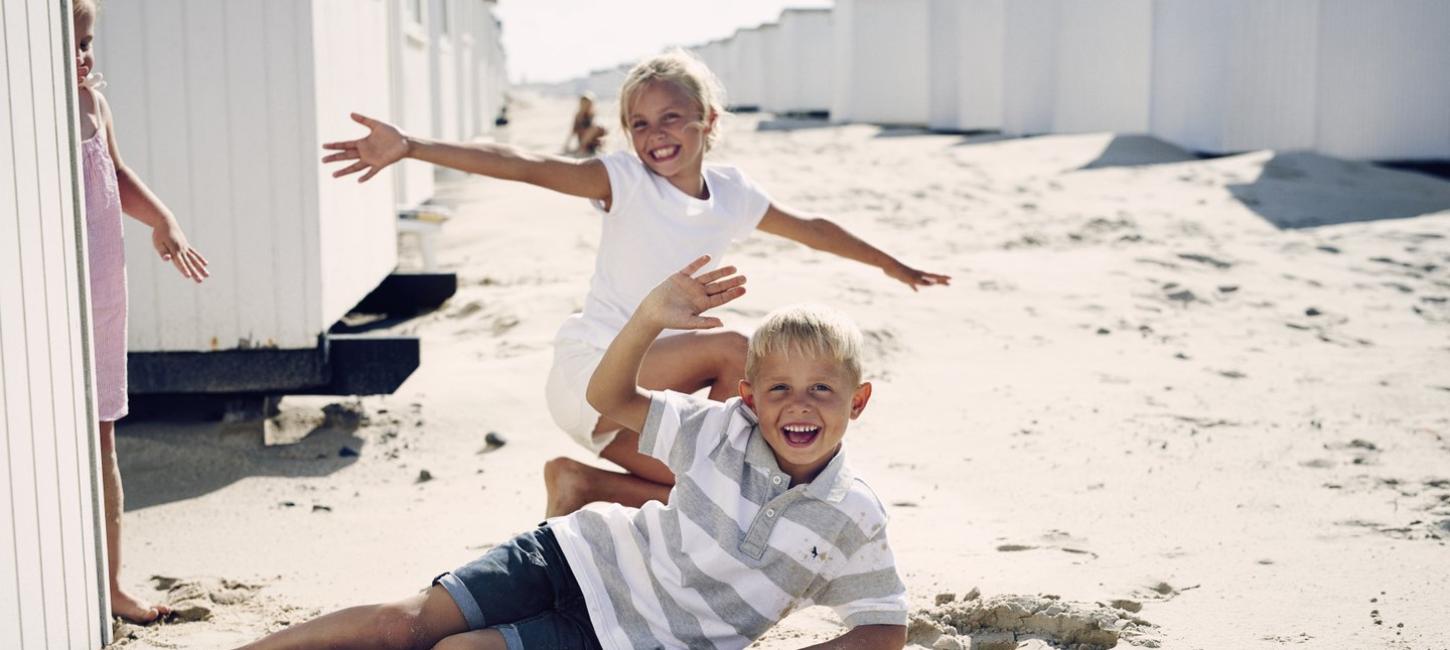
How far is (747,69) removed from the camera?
43750 millimetres

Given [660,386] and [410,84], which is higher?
[410,84]

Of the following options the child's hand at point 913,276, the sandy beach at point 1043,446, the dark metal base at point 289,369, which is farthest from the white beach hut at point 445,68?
the child's hand at point 913,276

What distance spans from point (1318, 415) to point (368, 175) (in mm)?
3866

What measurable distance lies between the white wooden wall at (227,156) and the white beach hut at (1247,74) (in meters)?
11.1

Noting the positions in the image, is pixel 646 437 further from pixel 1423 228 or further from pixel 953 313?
pixel 1423 228

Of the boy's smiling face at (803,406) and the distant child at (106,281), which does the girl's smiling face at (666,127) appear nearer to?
the boy's smiling face at (803,406)

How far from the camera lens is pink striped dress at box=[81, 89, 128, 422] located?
3.02 meters

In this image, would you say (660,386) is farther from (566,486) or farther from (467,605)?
(467,605)

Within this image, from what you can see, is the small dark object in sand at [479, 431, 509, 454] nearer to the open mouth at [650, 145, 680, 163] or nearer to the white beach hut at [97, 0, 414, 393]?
the white beach hut at [97, 0, 414, 393]

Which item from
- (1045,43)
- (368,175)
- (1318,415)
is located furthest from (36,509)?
(1045,43)

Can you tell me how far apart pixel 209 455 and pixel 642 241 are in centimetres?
225

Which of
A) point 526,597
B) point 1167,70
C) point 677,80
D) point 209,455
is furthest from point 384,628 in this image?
point 1167,70

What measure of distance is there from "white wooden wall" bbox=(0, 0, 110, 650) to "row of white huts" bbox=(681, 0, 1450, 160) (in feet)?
42.2

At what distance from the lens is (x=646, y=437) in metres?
2.58
